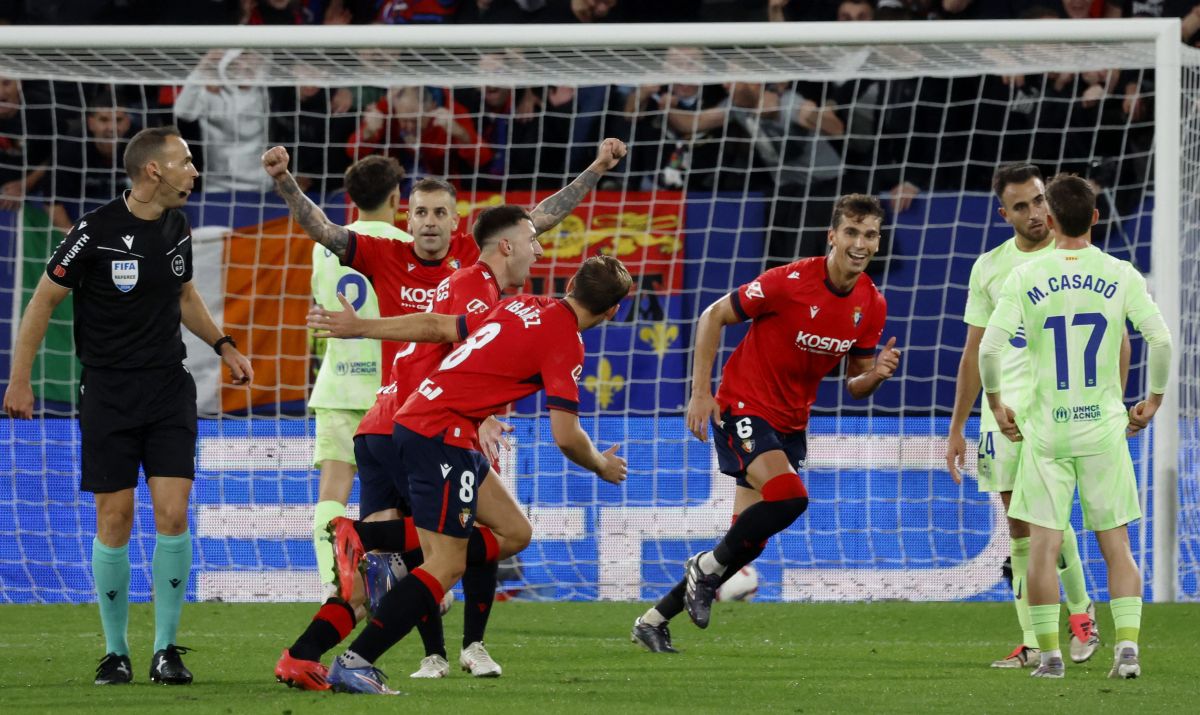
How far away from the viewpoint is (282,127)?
34.2 feet

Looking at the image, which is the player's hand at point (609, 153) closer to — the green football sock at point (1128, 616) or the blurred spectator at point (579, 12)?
the green football sock at point (1128, 616)

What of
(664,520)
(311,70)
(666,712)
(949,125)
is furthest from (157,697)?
(949,125)

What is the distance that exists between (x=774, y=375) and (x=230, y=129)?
16.1 feet

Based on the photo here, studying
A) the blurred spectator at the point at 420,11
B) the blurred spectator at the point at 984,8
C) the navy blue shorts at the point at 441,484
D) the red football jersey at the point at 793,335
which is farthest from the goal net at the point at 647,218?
the navy blue shorts at the point at 441,484

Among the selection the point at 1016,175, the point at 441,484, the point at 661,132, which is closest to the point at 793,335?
the point at 1016,175

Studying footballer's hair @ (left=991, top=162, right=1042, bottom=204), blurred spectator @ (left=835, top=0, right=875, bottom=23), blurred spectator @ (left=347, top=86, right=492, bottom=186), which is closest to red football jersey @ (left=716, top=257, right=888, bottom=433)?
footballer's hair @ (left=991, top=162, right=1042, bottom=204)

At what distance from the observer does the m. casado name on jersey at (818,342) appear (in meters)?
6.57

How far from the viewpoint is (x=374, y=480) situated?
5.86 metres

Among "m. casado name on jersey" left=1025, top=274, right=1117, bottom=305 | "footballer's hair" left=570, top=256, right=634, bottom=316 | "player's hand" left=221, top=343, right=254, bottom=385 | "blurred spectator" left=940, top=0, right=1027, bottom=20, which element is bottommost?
"player's hand" left=221, top=343, right=254, bottom=385

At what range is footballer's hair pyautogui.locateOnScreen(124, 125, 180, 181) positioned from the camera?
5391 millimetres

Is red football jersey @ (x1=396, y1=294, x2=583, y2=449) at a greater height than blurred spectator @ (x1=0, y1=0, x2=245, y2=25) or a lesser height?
lesser

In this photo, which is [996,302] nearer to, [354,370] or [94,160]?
[354,370]

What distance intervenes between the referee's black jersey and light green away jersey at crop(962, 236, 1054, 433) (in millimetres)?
2949

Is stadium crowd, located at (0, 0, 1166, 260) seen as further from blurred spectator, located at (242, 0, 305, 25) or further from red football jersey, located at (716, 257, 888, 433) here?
red football jersey, located at (716, 257, 888, 433)
